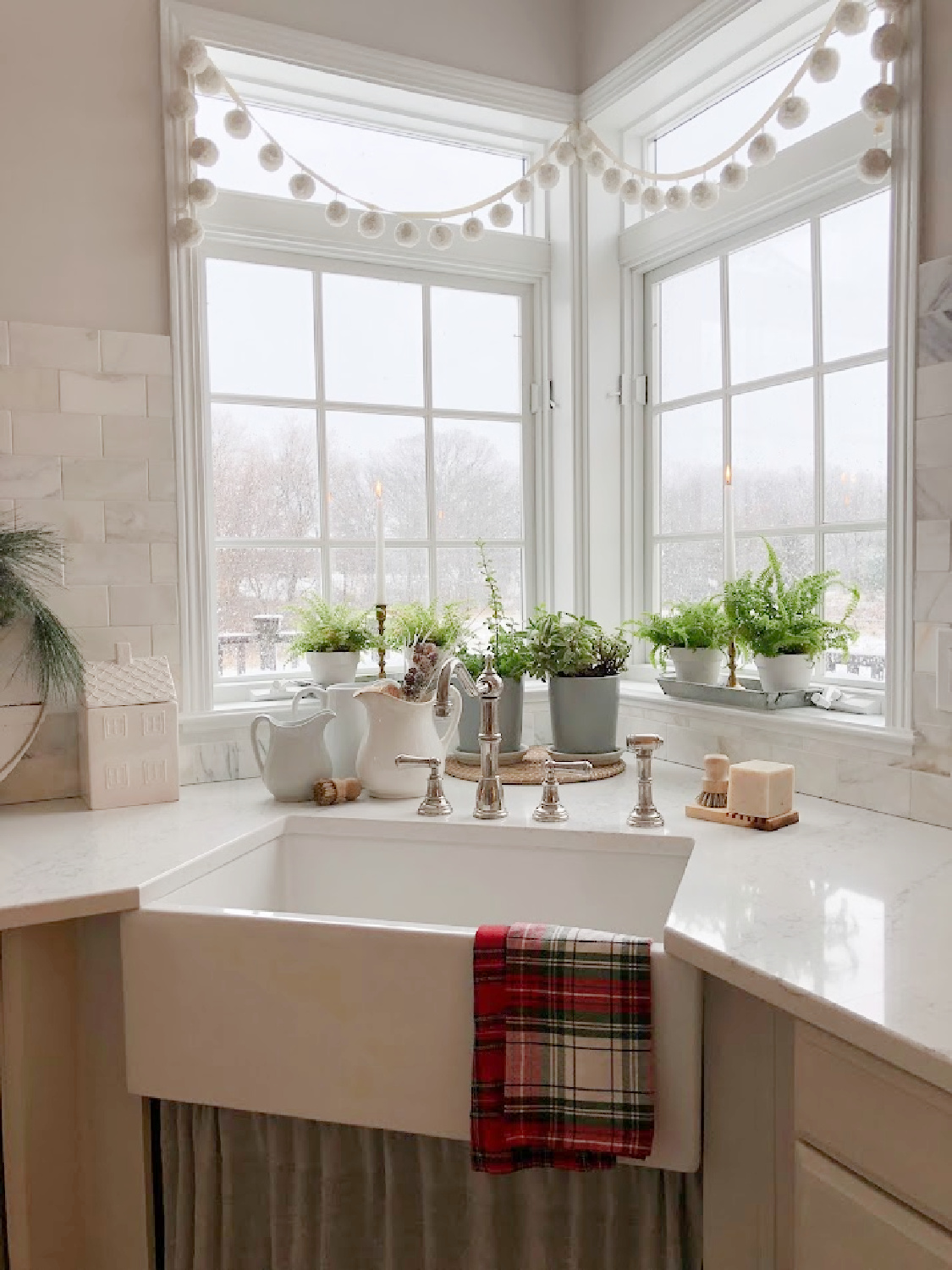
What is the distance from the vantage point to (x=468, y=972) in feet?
4.05

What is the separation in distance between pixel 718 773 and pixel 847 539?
580 millimetres

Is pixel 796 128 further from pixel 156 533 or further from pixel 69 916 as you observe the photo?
pixel 69 916

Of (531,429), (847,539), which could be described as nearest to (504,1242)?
(847,539)

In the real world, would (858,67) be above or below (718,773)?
above

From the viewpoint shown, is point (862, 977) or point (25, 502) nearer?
point (862, 977)

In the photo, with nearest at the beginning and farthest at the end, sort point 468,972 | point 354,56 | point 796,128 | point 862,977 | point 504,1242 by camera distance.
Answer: point 862,977 → point 468,972 → point 504,1242 → point 796,128 → point 354,56

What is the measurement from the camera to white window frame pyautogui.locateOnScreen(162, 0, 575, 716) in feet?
6.54

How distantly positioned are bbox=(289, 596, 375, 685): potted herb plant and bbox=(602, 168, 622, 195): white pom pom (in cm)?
110

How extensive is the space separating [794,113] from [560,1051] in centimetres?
163

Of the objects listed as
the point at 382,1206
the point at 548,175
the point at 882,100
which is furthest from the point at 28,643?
the point at 882,100

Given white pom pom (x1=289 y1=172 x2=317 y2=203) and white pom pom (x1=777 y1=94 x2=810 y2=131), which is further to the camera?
white pom pom (x1=289 y1=172 x2=317 y2=203)

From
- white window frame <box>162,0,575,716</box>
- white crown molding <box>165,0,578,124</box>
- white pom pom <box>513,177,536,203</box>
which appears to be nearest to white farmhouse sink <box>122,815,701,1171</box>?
white window frame <box>162,0,575,716</box>

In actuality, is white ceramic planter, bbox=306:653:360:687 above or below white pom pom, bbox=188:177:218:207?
below

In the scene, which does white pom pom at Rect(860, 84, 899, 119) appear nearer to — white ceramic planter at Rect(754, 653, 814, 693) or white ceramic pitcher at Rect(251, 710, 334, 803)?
white ceramic planter at Rect(754, 653, 814, 693)
